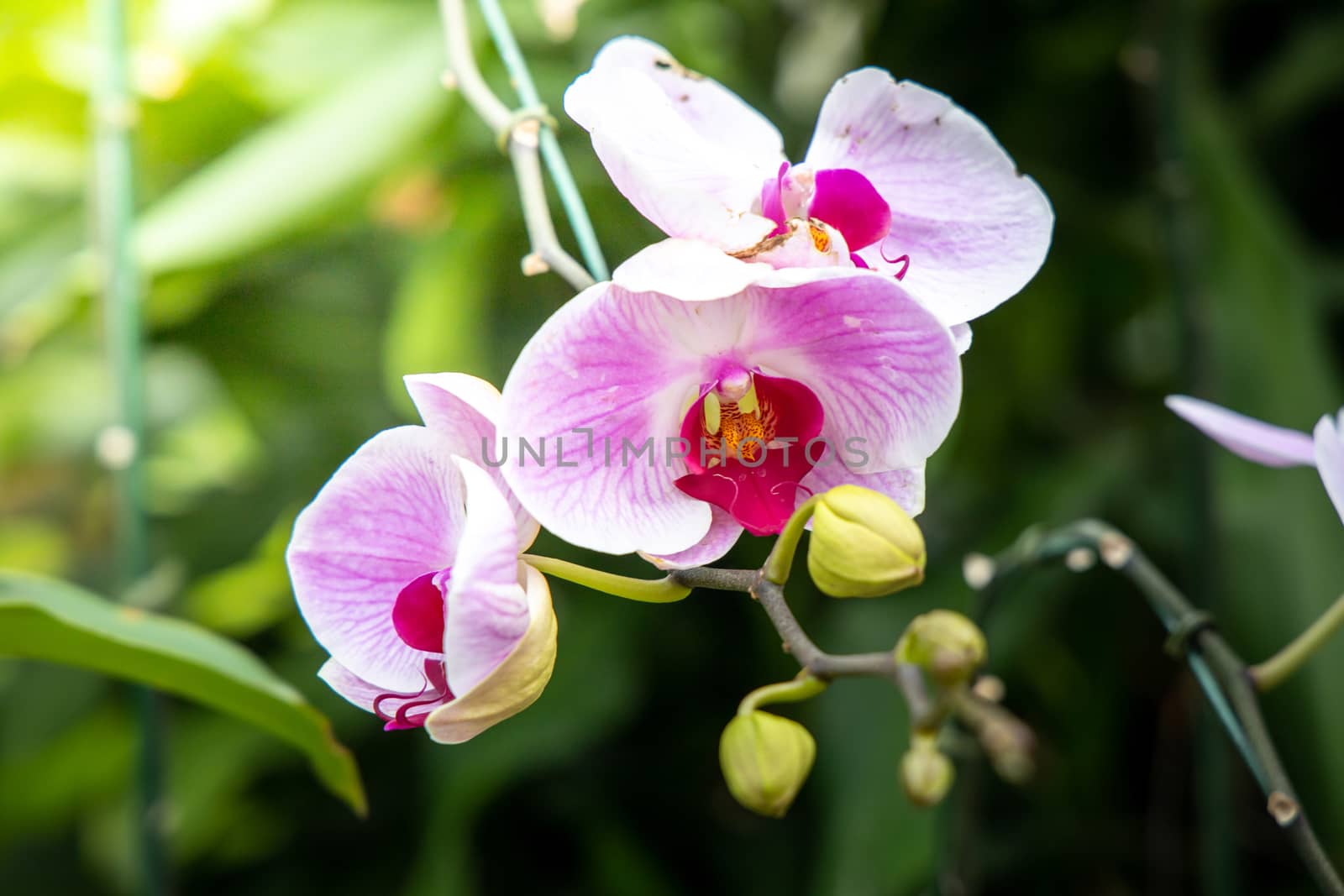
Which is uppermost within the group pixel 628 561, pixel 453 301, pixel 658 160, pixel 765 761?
pixel 658 160

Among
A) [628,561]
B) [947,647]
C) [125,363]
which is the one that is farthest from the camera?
[628,561]

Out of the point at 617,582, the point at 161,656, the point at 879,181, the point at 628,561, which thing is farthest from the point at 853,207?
the point at 628,561

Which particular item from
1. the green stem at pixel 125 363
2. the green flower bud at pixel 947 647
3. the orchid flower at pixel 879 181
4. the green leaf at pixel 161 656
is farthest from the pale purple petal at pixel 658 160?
the green stem at pixel 125 363

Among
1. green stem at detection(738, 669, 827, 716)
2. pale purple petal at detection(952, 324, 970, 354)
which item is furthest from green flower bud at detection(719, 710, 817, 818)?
pale purple petal at detection(952, 324, 970, 354)

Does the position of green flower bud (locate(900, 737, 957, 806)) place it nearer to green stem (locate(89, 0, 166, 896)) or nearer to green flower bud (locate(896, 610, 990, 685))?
green flower bud (locate(896, 610, 990, 685))

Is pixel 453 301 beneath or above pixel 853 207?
beneath

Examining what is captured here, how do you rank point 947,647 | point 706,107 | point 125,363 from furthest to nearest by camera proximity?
1. point 125,363
2. point 706,107
3. point 947,647

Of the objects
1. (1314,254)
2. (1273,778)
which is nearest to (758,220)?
(1273,778)

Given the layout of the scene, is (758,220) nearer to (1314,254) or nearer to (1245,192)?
(1245,192)

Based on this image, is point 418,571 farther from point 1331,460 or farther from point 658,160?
point 1331,460
